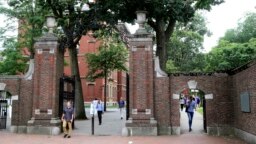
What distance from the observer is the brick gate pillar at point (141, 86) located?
1720 centimetres

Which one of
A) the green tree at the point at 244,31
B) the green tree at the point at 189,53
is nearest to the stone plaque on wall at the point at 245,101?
the green tree at the point at 189,53

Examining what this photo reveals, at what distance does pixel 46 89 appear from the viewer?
18172mm

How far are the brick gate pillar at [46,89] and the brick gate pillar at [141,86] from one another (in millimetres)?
3932

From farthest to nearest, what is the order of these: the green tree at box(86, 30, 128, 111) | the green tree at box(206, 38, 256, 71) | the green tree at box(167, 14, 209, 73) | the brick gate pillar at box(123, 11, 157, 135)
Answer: the green tree at box(167, 14, 209, 73) → the green tree at box(206, 38, 256, 71) → the green tree at box(86, 30, 128, 111) → the brick gate pillar at box(123, 11, 157, 135)

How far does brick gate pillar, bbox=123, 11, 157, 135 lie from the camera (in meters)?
17.2

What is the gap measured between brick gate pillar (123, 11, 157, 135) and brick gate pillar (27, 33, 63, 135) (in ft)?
12.9

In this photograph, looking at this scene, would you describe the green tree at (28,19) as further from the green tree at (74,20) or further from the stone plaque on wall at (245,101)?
the stone plaque on wall at (245,101)

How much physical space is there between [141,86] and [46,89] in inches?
194

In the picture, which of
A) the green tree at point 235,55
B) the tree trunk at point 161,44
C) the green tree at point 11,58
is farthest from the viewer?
the green tree at point 235,55

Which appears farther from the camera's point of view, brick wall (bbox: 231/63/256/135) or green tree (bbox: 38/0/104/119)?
green tree (bbox: 38/0/104/119)

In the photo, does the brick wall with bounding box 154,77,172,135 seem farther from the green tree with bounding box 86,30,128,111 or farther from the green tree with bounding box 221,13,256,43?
the green tree with bounding box 221,13,256,43

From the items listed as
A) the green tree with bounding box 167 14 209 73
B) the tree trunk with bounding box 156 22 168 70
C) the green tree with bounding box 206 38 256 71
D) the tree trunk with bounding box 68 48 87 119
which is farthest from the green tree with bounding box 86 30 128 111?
the green tree with bounding box 167 14 209 73

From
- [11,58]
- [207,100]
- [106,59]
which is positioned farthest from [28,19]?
[207,100]

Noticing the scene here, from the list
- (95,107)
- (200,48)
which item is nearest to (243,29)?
(200,48)
